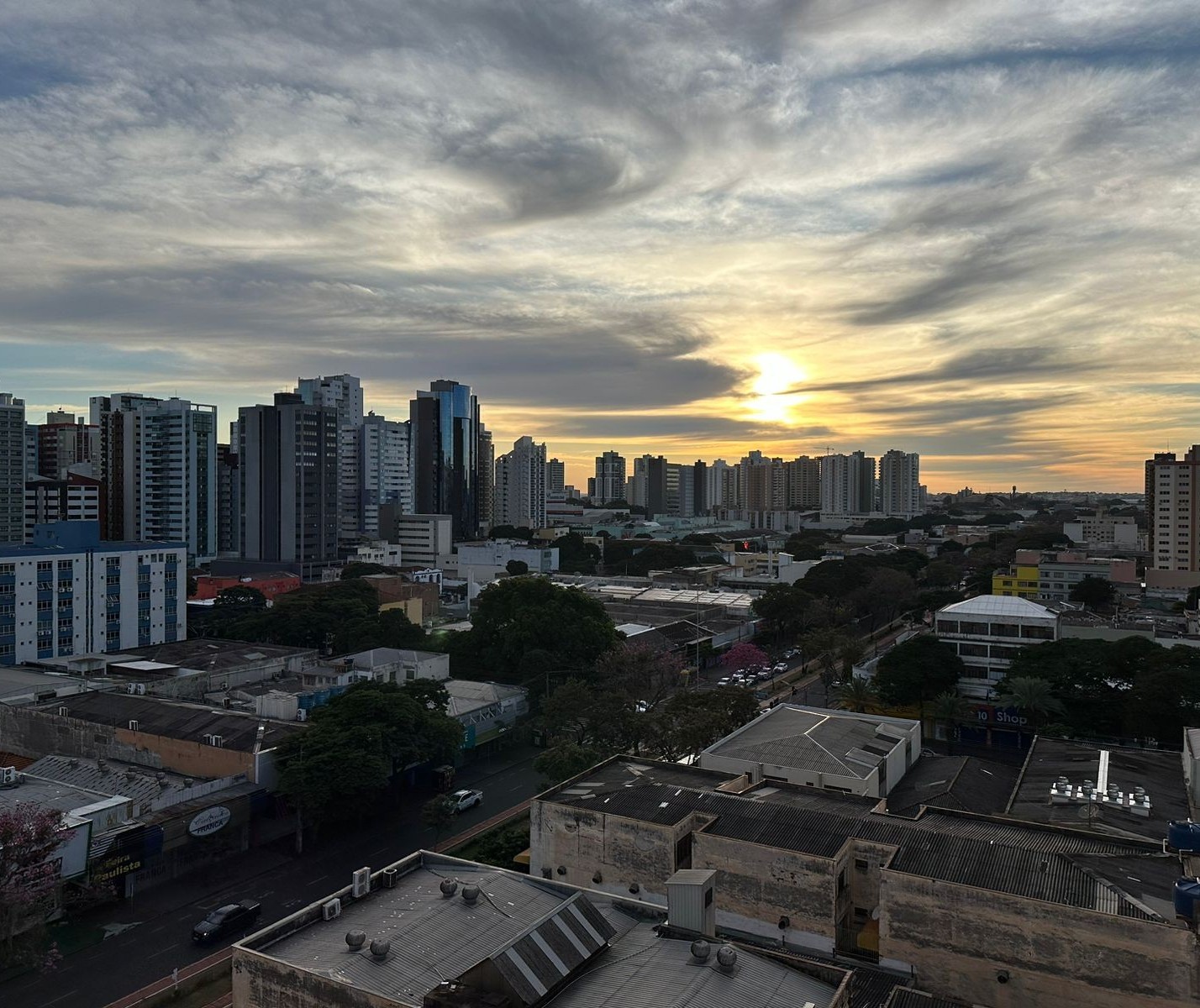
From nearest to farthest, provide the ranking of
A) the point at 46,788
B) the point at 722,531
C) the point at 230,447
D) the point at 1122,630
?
the point at 46,788 → the point at 1122,630 → the point at 230,447 → the point at 722,531

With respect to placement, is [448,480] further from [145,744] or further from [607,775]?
[607,775]

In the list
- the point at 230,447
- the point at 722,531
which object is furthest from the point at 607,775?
the point at 722,531

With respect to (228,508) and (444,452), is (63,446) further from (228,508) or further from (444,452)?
(444,452)

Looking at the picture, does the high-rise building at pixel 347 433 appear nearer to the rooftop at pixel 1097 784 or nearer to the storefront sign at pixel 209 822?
the storefront sign at pixel 209 822

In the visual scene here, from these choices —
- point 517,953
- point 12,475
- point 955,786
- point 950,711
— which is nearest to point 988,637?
point 950,711

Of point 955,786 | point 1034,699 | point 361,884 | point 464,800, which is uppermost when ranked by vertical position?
point 361,884

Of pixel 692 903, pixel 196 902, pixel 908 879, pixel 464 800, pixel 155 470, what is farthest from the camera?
pixel 155 470

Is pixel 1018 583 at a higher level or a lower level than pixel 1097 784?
higher
